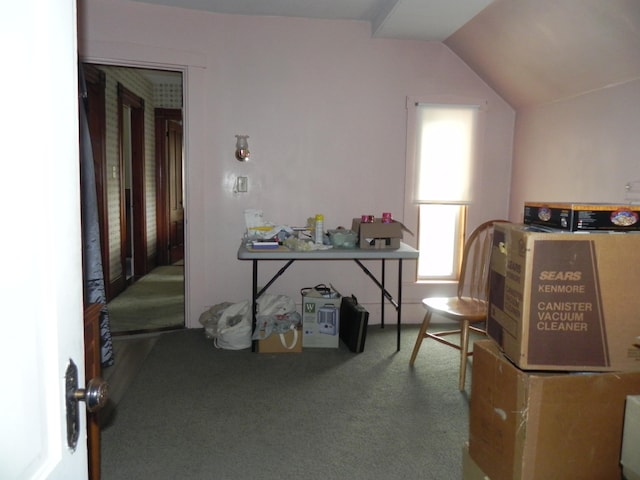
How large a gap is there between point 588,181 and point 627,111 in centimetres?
53

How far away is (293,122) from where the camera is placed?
4.11m

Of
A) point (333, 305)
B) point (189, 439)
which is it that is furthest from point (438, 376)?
point (189, 439)

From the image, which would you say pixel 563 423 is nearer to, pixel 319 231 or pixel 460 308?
pixel 460 308

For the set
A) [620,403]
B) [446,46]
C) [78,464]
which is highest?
[446,46]

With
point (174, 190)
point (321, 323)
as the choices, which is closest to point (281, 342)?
point (321, 323)

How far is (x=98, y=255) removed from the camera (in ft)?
6.14

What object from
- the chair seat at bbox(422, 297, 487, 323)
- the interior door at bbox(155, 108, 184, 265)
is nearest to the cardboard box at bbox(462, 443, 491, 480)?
the chair seat at bbox(422, 297, 487, 323)

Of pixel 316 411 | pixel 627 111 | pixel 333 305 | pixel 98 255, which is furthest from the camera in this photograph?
pixel 333 305

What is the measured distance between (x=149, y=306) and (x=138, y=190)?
1.78 m

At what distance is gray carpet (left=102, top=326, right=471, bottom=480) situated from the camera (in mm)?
2191

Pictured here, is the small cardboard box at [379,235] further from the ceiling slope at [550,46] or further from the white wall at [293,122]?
the ceiling slope at [550,46]

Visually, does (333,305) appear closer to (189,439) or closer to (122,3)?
(189,439)

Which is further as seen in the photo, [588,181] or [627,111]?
[588,181]

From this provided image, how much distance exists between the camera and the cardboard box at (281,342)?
3.56 m
